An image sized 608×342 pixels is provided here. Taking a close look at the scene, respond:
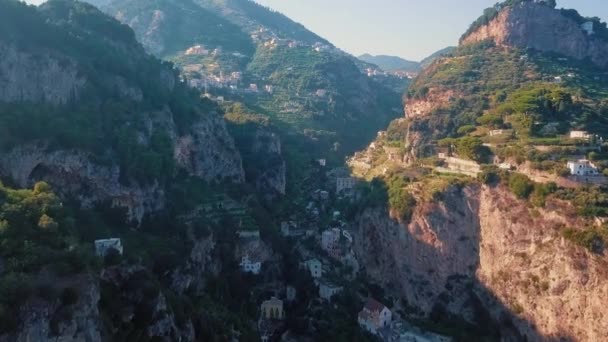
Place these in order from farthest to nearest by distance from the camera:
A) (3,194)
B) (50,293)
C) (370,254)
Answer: (370,254) < (3,194) < (50,293)

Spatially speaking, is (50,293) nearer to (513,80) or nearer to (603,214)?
(603,214)

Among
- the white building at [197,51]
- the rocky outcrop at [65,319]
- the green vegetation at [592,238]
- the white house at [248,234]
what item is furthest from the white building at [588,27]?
the rocky outcrop at [65,319]


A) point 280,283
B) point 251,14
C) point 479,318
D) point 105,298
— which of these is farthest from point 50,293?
point 251,14

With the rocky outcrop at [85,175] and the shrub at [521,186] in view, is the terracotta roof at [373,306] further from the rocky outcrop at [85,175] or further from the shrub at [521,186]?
the rocky outcrop at [85,175]

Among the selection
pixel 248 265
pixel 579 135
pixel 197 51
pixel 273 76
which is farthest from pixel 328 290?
pixel 197 51

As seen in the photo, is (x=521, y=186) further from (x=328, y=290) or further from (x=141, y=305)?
(x=141, y=305)

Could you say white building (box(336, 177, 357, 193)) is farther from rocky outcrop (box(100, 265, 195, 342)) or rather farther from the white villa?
rocky outcrop (box(100, 265, 195, 342))

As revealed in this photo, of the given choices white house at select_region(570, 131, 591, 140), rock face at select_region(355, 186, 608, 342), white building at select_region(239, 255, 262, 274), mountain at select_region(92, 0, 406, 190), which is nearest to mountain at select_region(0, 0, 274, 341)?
white building at select_region(239, 255, 262, 274)
